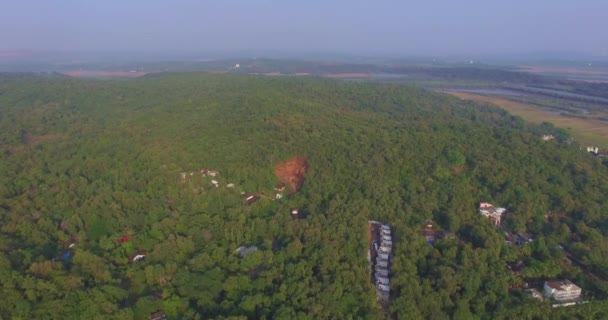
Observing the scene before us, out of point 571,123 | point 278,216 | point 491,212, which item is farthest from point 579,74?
point 278,216

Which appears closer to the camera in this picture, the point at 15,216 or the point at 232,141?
the point at 15,216

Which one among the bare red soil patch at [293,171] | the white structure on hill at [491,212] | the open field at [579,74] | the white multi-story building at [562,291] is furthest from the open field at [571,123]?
the open field at [579,74]

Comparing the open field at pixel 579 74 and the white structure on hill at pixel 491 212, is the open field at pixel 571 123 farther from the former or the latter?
the open field at pixel 579 74

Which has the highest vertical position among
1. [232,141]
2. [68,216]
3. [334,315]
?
[232,141]

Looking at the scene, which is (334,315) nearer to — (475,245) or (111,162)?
(475,245)

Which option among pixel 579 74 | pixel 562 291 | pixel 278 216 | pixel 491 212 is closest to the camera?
pixel 562 291

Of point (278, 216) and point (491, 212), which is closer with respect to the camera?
point (278, 216)

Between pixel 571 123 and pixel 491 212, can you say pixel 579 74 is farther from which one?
pixel 491 212

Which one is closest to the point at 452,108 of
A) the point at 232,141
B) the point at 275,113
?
the point at 275,113
